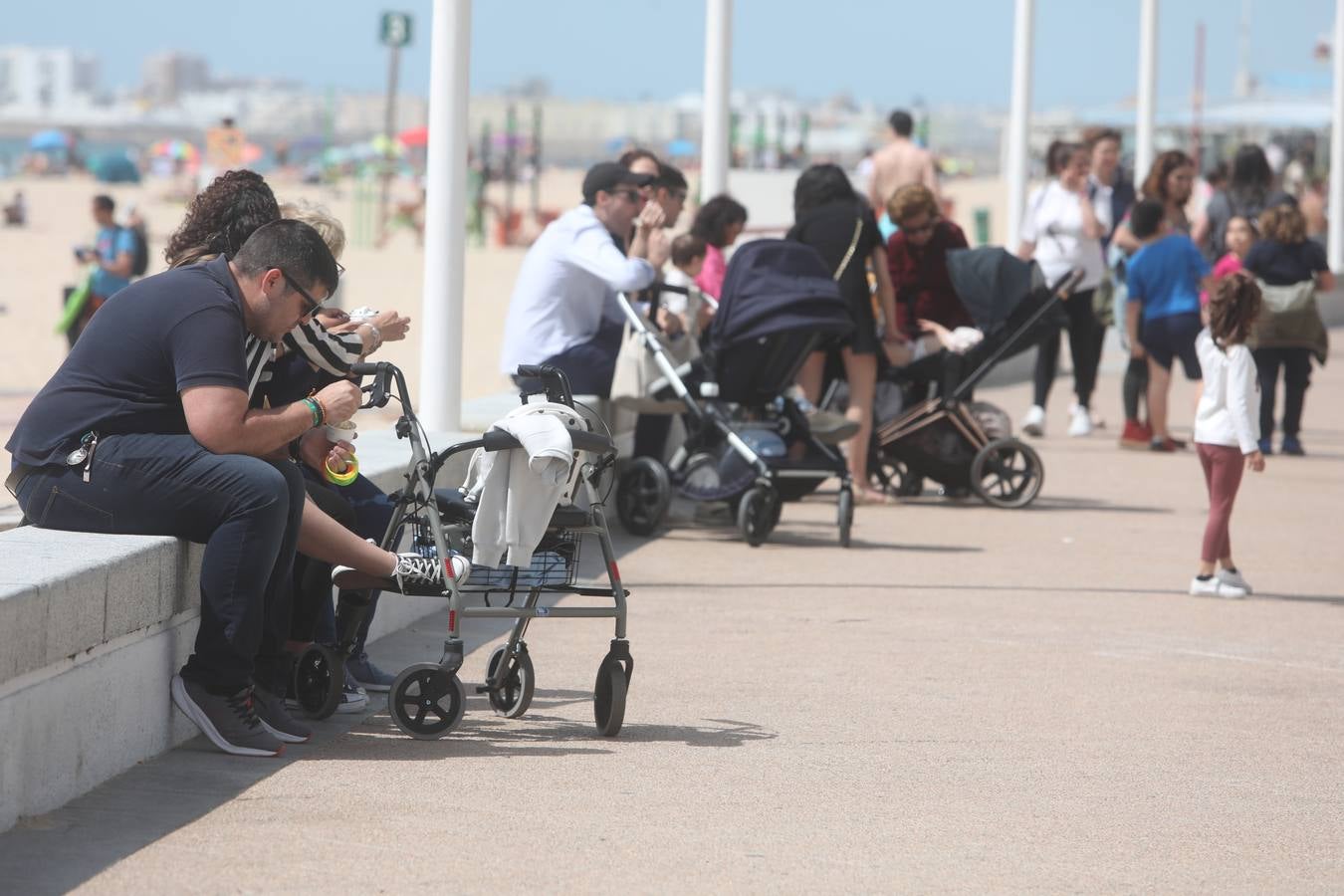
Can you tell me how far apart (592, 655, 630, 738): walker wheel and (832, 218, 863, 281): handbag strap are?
4.74 m

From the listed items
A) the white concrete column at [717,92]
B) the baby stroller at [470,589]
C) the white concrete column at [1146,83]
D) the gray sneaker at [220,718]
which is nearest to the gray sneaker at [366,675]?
the baby stroller at [470,589]

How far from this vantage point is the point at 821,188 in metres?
10.3

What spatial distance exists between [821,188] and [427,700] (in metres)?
5.37

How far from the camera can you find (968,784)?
526 centimetres

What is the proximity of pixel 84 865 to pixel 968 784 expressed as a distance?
7.12 feet

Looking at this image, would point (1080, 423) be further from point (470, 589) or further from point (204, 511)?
point (204, 511)

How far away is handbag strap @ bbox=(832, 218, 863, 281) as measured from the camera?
10.1 meters

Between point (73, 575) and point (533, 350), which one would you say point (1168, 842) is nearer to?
point (73, 575)

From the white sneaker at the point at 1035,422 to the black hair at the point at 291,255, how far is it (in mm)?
9129

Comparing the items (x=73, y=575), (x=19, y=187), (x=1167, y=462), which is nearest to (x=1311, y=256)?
(x=1167, y=462)

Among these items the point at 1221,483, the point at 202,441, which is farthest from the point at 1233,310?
the point at 202,441

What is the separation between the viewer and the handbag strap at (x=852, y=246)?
10.1m

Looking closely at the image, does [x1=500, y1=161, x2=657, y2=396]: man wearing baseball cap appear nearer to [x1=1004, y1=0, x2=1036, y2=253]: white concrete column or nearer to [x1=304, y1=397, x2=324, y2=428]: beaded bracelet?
[x1=304, y1=397, x2=324, y2=428]: beaded bracelet

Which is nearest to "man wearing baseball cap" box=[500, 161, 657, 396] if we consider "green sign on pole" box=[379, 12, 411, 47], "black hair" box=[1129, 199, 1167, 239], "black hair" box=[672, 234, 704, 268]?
"black hair" box=[672, 234, 704, 268]
